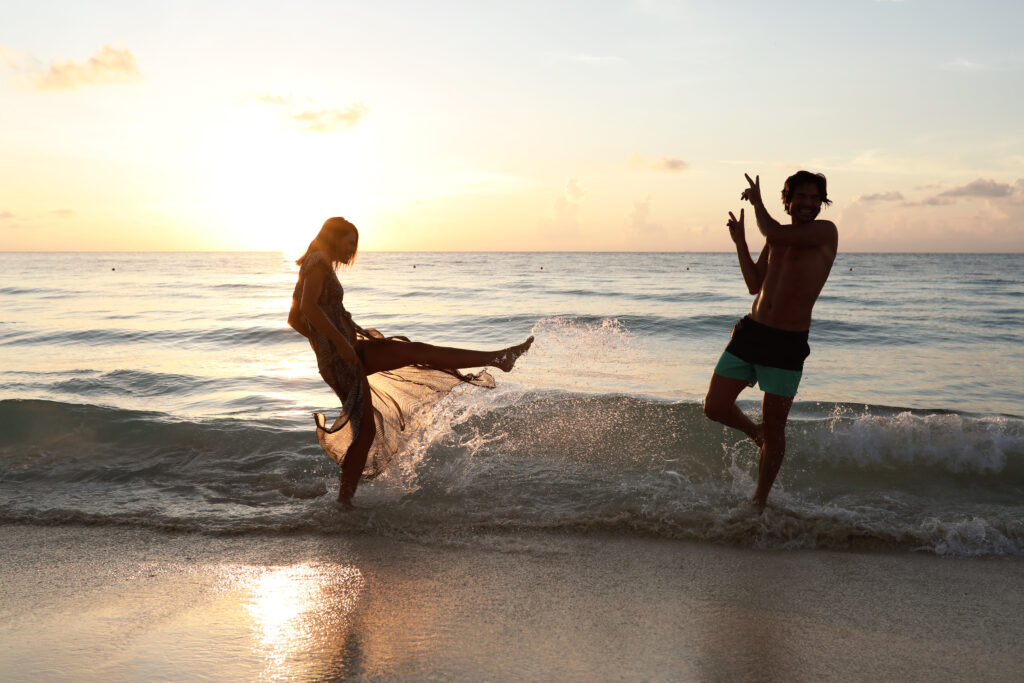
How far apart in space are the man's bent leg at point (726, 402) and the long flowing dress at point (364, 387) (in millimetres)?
1706

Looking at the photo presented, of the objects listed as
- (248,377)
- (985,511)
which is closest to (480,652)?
(985,511)

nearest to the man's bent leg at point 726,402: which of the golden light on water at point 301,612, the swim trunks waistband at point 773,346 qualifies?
the swim trunks waistband at point 773,346

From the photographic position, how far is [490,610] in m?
3.64

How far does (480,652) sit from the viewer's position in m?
3.17

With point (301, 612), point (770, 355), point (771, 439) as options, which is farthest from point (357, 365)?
point (771, 439)

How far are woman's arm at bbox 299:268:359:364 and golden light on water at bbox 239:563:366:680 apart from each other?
137 centimetres

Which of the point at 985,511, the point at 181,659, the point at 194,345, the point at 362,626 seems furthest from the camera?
the point at 194,345

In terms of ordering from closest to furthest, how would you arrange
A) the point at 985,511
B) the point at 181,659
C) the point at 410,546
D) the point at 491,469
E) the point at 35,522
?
the point at 181,659, the point at 410,546, the point at 35,522, the point at 985,511, the point at 491,469

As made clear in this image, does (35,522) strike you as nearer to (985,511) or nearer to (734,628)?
(734,628)

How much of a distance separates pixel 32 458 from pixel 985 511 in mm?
7937

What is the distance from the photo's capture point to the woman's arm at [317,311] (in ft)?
15.2

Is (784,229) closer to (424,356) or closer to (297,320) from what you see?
(424,356)

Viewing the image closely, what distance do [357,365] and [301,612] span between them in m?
1.77

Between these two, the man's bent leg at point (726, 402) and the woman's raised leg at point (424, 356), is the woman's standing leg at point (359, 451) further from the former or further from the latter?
the man's bent leg at point (726, 402)
